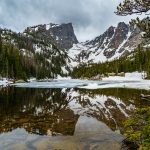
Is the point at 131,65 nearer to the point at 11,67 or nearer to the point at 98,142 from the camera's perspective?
the point at 11,67

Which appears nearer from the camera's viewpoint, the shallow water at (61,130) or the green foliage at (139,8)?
the green foliage at (139,8)

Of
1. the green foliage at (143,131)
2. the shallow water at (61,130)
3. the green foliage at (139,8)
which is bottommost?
the shallow water at (61,130)

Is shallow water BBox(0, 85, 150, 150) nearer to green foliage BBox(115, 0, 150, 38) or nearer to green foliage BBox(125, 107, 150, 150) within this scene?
green foliage BBox(125, 107, 150, 150)

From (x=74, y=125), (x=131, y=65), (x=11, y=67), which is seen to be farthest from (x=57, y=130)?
(x=131, y=65)

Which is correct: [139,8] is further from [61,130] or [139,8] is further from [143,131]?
[61,130]

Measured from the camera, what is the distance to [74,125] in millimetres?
23484

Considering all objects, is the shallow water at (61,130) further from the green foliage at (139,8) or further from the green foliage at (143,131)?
the green foliage at (139,8)

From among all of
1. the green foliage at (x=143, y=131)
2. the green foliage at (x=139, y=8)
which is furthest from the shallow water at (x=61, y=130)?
the green foliage at (x=139, y=8)

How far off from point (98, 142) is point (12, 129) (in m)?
7.31

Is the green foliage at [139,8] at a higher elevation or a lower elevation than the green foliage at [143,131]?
higher

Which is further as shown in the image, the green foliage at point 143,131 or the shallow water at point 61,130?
the shallow water at point 61,130

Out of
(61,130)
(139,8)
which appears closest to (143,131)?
(139,8)

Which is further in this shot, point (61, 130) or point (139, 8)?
point (61, 130)

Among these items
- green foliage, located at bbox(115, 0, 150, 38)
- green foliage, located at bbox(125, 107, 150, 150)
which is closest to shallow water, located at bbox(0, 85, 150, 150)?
green foliage, located at bbox(125, 107, 150, 150)
